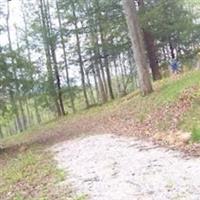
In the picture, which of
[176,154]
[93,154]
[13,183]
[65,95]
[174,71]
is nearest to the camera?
[176,154]

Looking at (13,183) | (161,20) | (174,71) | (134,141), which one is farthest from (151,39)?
(13,183)

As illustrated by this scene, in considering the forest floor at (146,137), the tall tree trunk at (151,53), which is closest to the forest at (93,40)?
the tall tree trunk at (151,53)

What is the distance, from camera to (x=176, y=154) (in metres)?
9.85

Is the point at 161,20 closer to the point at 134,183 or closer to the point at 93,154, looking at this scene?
the point at 93,154

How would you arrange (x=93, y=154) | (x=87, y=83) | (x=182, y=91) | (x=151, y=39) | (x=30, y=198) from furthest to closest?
1. (x=87, y=83)
2. (x=151, y=39)
3. (x=182, y=91)
4. (x=93, y=154)
5. (x=30, y=198)

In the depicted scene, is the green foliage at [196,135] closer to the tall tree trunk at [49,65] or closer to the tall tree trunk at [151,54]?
the tall tree trunk at [151,54]

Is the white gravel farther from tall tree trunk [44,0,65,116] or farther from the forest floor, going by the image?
tall tree trunk [44,0,65,116]

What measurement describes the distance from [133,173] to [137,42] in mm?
12347

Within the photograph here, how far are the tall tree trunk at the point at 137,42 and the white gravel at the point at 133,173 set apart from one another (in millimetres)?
8327

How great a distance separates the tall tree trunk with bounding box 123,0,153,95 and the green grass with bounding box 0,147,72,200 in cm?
788

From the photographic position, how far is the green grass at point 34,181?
8.63 metres

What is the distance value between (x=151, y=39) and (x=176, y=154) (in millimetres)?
21182

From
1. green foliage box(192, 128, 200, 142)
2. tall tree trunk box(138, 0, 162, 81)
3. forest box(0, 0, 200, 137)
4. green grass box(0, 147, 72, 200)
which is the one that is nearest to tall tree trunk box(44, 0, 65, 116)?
forest box(0, 0, 200, 137)

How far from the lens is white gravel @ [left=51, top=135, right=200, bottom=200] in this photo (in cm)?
732
